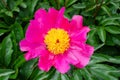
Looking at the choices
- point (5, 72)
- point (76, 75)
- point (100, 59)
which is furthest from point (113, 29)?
point (5, 72)

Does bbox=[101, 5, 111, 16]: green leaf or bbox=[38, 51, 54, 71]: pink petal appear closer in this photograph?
bbox=[38, 51, 54, 71]: pink petal

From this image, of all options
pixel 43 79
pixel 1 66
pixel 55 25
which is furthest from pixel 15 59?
pixel 55 25

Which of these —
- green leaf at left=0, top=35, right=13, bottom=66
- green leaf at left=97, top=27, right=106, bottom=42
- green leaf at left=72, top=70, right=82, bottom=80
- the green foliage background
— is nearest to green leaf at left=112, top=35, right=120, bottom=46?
the green foliage background

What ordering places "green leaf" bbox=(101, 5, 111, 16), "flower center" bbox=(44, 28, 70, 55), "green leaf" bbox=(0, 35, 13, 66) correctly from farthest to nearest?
"green leaf" bbox=(101, 5, 111, 16)
"green leaf" bbox=(0, 35, 13, 66)
"flower center" bbox=(44, 28, 70, 55)

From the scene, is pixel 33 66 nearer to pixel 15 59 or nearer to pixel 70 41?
pixel 15 59

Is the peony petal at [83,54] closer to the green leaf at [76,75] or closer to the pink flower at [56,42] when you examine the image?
the pink flower at [56,42]

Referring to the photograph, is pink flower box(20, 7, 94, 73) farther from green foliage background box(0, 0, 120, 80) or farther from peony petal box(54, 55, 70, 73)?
green foliage background box(0, 0, 120, 80)

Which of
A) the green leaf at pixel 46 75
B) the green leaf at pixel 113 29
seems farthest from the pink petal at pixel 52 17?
the green leaf at pixel 113 29
